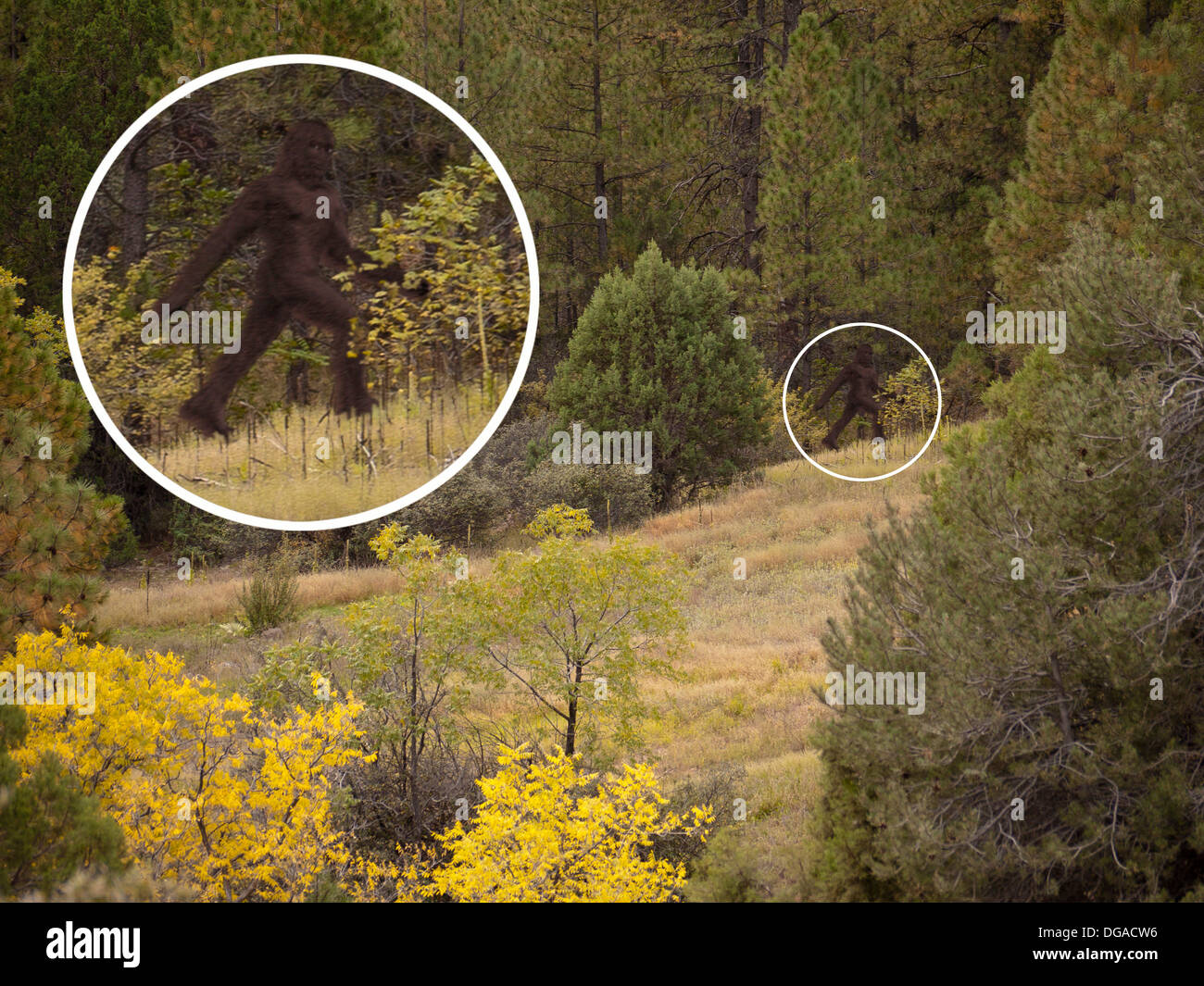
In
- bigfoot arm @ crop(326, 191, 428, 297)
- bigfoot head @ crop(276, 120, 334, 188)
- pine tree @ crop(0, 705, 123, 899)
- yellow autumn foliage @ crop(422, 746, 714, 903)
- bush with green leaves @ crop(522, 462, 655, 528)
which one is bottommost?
yellow autumn foliage @ crop(422, 746, 714, 903)

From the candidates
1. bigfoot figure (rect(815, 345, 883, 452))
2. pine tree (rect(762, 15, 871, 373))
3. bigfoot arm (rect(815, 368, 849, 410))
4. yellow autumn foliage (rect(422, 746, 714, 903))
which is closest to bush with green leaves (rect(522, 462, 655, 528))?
bigfoot arm (rect(815, 368, 849, 410))

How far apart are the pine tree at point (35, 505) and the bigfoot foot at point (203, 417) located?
6232 mm

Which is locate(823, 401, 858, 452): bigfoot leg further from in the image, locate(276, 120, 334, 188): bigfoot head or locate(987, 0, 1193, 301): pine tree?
locate(276, 120, 334, 188): bigfoot head

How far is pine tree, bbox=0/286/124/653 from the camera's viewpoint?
878 cm

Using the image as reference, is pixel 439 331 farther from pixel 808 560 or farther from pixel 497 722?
pixel 808 560

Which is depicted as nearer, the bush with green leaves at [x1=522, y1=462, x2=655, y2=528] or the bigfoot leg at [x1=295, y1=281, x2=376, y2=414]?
the bigfoot leg at [x1=295, y1=281, x2=376, y2=414]

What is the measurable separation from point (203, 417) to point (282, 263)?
465mm

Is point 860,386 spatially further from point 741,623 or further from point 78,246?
point 78,246

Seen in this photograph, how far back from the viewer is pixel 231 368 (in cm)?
306

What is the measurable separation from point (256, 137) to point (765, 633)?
11.4 meters

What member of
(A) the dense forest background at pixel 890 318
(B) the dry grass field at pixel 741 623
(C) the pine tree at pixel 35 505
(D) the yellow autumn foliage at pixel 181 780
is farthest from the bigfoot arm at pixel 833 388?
(D) the yellow autumn foliage at pixel 181 780

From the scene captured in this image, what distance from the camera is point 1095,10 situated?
54.4ft

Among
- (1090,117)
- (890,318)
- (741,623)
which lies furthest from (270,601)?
(890,318)

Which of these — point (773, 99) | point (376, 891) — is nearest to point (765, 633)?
point (376, 891)
